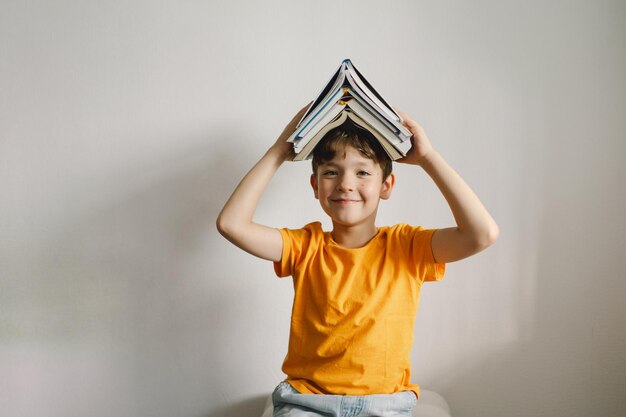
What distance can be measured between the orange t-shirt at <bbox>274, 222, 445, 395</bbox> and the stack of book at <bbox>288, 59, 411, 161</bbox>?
0.82 feet

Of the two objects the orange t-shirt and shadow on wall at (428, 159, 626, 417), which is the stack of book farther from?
shadow on wall at (428, 159, 626, 417)

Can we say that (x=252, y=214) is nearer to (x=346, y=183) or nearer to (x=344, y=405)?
(x=346, y=183)

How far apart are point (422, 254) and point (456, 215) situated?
0.13 metres

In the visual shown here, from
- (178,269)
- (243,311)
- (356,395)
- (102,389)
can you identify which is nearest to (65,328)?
(102,389)

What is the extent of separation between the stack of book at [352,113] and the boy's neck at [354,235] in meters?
0.22

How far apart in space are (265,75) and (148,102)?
1.22 ft

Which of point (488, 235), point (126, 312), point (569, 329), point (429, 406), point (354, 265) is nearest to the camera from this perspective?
point (488, 235)

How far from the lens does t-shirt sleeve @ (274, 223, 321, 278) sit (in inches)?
56.0

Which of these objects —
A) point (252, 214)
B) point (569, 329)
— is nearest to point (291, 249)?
point (252, 214)

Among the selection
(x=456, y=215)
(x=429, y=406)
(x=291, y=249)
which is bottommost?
(x=429, y=406)

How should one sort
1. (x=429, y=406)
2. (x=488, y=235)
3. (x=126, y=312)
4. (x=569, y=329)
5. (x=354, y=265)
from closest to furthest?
(x=488, y=235)
(x=354, y=265)
(x=429, y=406)
(x=569, y=329)
(x=126, y=312)

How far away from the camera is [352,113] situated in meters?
1.30

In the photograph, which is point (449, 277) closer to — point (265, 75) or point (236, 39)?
point (265, 75)

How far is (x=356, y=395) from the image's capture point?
1314 mm
